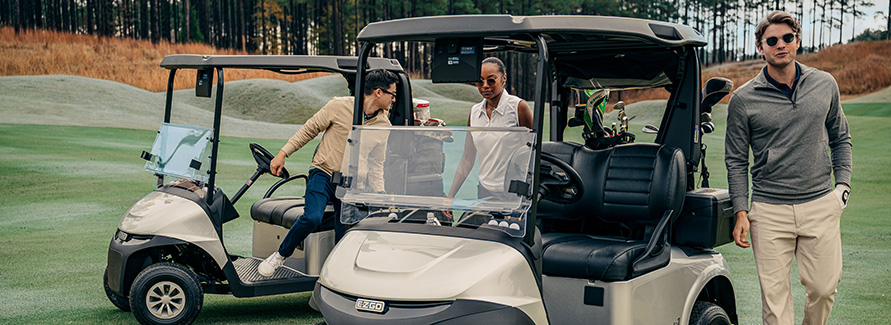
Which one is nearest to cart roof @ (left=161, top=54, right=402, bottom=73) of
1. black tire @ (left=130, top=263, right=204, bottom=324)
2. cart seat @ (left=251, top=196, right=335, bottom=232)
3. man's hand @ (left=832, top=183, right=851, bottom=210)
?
cart seat @ (left=251, top=196, right=335, bottom=232)

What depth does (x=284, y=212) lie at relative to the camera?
18.3ft

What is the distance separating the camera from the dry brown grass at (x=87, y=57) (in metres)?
28.0

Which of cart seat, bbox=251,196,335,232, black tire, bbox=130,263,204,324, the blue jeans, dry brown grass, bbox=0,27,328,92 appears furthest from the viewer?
dry brown grass, bbox=0,27,328,92

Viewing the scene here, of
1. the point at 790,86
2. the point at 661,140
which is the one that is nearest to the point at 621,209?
the point at 661,140

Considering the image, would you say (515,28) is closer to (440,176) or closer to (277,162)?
(440,176)

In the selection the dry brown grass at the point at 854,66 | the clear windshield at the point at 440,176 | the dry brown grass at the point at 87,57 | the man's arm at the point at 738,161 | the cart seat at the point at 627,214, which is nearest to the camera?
the clear windshield at the point at 440,176

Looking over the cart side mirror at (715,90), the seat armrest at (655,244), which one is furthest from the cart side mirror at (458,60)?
the cart side mirror at (715,90)

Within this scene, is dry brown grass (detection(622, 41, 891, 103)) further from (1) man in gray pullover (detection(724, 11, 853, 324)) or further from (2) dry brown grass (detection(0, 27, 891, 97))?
(1) man in gray pullover (detection(724, 11, 853, 324))

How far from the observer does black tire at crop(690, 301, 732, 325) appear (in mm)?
3721

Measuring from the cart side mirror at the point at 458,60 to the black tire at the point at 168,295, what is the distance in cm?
264

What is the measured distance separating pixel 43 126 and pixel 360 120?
18885mm

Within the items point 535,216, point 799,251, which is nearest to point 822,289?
point 799,251

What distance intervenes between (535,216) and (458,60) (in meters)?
0.66

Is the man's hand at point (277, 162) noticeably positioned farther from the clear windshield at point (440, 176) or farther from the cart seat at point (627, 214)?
the cart seat at point (627, 214)
